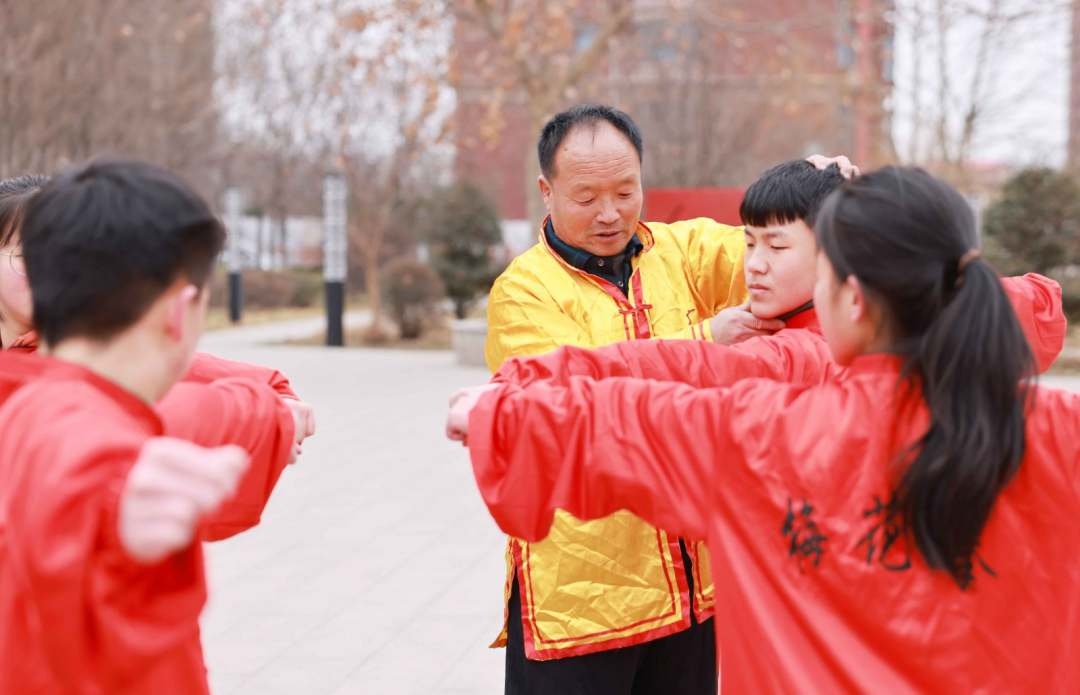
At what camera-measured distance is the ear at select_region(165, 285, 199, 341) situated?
163cm

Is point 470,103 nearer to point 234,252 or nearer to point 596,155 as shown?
point 234,252

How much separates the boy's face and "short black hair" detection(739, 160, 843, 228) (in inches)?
0.8

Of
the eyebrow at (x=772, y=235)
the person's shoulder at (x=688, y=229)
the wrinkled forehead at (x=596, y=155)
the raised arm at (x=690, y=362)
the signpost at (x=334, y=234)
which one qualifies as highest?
the wrinkled forehead at (x=596, y=155)

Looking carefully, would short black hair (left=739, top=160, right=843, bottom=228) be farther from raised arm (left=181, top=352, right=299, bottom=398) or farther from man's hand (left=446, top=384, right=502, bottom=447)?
raised arm (left=181, top=352, right=299, bottom=398)

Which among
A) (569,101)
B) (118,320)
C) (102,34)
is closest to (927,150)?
(569,101)

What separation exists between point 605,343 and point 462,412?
2.61 feet

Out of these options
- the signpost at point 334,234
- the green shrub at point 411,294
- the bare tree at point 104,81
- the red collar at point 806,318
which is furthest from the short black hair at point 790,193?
the green shrub at point 411,294

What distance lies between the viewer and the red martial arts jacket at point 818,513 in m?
1.76

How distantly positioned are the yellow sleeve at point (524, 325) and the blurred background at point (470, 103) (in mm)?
6715

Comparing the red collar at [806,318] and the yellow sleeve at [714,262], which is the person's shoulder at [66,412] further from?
the yellow sleeve at [714,262]

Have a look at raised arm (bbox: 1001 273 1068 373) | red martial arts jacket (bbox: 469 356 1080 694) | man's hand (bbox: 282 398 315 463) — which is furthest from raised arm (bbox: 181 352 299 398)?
raised arm (bbox: 1001 273 1068 373)

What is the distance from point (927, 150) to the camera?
21.1 meters

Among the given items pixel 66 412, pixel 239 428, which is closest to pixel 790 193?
pixel 239 428

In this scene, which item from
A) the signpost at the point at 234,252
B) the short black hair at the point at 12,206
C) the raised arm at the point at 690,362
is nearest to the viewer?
the raised arm at the point at 690,362
